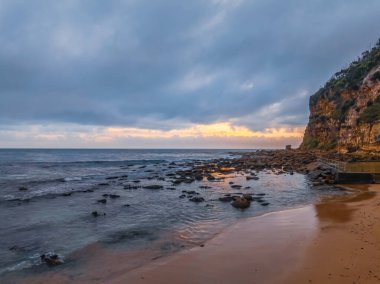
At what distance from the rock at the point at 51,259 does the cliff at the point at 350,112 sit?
49.4 metres

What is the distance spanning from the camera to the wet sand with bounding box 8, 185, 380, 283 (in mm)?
8477

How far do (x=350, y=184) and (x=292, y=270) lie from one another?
2237 cm

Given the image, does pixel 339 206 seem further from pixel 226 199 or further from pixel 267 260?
pixel 267 260

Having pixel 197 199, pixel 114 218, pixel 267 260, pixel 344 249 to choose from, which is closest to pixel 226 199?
pixel 197 199

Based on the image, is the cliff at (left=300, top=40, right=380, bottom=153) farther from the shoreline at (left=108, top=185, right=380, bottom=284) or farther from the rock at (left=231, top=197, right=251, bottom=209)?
the shoreline at (left=108, top=185, right=380, bottom=284)

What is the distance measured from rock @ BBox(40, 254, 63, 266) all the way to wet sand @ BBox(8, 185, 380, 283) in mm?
781

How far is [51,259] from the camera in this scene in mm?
10359

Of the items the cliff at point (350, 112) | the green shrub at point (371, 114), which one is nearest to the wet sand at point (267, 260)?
the cliff at point (350, 112)

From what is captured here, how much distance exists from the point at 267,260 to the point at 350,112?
59658 mm

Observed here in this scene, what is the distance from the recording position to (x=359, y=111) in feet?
182

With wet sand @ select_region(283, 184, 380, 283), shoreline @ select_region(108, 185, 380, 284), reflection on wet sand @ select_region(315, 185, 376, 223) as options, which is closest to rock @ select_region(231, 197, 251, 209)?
shoreline @ select_region(108, 185, 380, 284)

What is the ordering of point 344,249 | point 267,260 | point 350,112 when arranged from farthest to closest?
point 350,112, point 344,249, point 267,260

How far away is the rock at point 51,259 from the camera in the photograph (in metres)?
10.2

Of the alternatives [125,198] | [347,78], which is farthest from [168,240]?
[347,78]
